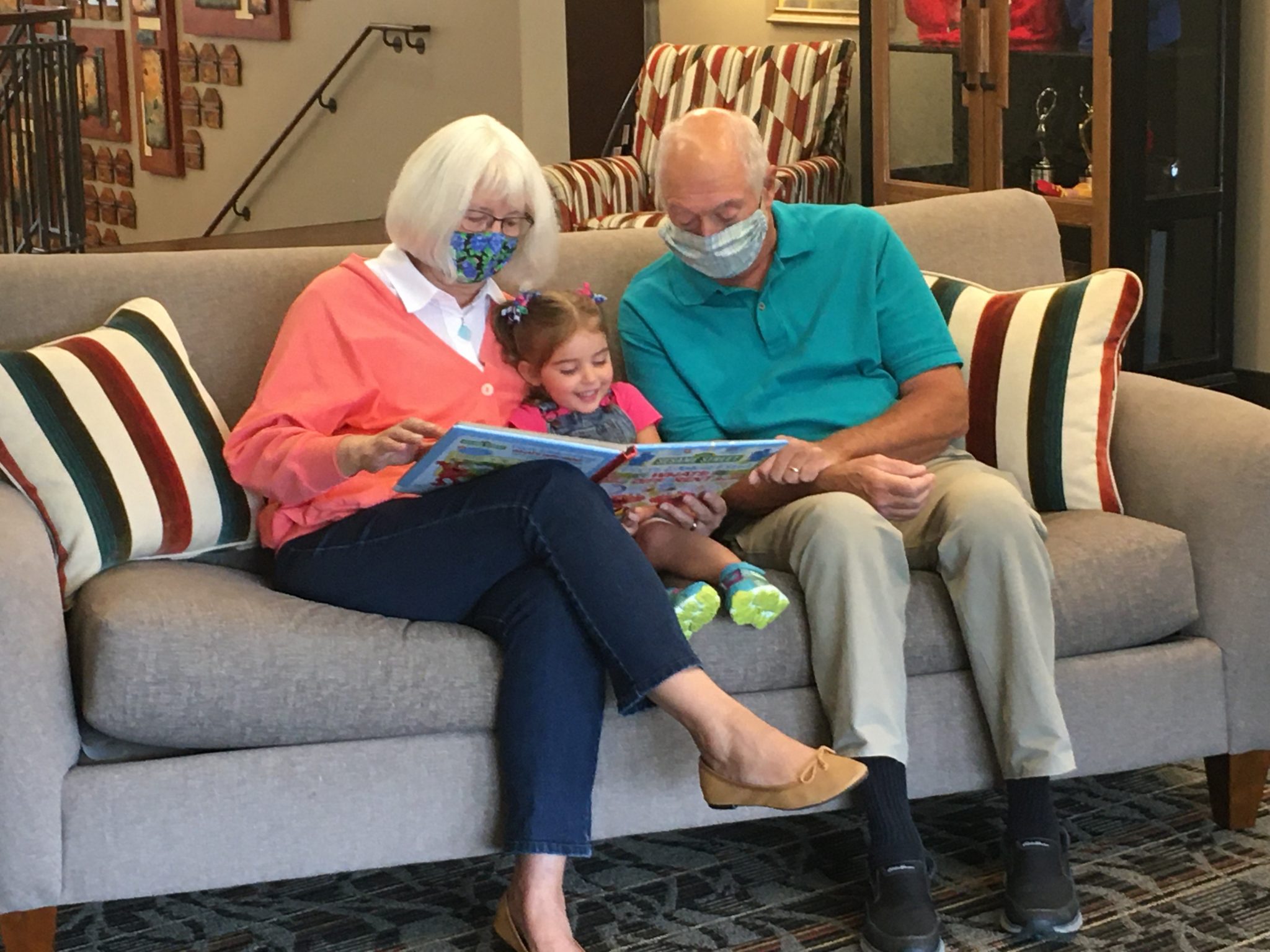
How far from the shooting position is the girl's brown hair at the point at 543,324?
2145 millimetres

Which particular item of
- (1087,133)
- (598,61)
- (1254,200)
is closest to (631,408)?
(1087,133)

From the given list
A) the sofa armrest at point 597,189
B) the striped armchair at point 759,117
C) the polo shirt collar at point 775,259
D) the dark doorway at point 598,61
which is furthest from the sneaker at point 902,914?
the dark doorway at point 598,61

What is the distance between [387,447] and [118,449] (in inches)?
16.4

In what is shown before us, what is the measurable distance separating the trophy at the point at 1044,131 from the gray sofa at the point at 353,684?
84.8 inches

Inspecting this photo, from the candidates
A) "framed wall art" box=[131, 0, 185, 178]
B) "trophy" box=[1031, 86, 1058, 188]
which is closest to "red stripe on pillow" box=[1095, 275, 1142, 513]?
"trophy" box=[1031, 86, 1058, 188]

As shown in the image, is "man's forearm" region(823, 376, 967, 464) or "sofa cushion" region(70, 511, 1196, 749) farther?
"man's forearm" region(823, 376, 967, 464)

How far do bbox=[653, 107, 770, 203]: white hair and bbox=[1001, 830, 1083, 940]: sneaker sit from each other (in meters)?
0.97

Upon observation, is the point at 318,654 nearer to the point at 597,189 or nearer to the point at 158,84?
the point at 597,189

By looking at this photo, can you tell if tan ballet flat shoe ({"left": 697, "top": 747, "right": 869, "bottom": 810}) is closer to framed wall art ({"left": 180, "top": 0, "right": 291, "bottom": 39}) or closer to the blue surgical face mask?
the blue surgical face mask

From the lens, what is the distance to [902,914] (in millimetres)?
1901

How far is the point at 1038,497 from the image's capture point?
2346 mm

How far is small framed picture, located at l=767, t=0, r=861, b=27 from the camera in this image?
5188 millimetres

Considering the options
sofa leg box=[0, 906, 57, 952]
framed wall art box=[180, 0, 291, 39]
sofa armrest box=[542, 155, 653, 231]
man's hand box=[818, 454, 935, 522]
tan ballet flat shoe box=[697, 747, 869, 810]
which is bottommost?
sofa leg box=[0, 906, 57, 952]

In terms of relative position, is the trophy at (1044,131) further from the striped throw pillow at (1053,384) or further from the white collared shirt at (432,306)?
the white collared shirt at (432,306)
